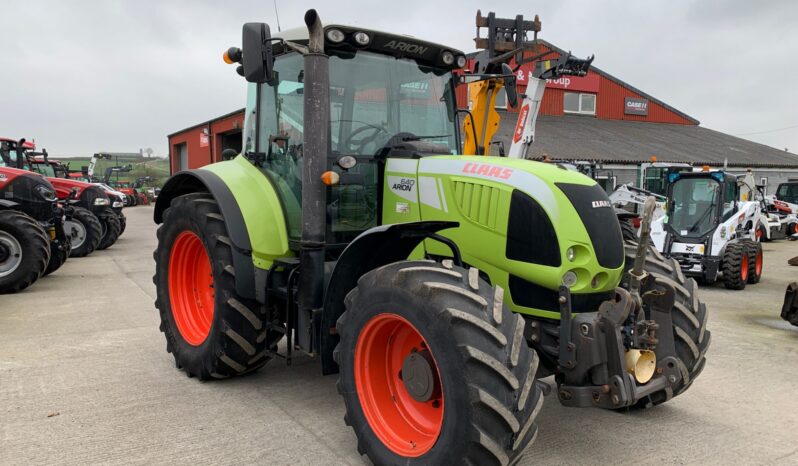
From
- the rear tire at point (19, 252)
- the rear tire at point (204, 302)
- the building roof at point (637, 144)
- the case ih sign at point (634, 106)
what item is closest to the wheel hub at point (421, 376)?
the rear tire at point (204, 302)

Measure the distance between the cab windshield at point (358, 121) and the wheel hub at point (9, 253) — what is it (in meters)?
5.99

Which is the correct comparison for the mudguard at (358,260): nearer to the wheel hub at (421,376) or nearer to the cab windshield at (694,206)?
the wheel hub at (421,376)

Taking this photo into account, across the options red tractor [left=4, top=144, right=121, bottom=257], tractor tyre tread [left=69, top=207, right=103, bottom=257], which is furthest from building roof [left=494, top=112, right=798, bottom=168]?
tractor tyre tread [left=69, top=207, right=103, bottom=257]

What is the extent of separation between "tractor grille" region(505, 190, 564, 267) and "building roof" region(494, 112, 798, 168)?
56.3 ft

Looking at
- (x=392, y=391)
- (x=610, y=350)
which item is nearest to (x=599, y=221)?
(x=610, y=350)

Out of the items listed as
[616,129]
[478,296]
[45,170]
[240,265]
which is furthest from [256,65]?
[616,129]

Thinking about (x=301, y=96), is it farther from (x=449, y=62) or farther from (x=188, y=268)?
(x=188, y=268)

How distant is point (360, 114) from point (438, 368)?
Result: 1.88 metres

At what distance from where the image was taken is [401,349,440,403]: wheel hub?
293cm

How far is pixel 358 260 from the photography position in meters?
3.38

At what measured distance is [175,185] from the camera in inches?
195

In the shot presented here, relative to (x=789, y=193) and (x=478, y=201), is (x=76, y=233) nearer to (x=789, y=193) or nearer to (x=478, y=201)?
(x=478, y=201)

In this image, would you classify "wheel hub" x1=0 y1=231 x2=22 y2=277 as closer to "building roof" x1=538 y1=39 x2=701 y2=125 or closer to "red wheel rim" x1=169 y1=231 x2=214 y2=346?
"red wheel rim" x1=169 y1=231 x2=214 y2=346

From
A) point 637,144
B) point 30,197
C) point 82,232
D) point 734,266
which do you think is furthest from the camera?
point 637,144
